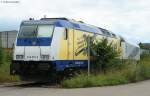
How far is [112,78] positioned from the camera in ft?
82.6

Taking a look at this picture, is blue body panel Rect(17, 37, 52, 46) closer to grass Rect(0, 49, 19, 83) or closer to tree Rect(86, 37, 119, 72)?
grass Rect(0, 49, 19, 83)

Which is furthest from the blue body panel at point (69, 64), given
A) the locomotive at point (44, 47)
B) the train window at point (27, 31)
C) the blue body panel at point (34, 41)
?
the train window at point (27, 31)

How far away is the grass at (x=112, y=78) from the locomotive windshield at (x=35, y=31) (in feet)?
9.49

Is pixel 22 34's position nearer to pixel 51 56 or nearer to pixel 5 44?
pixel 51 56

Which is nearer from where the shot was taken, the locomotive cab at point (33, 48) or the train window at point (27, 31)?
the locomotive cab at point (33, 48)

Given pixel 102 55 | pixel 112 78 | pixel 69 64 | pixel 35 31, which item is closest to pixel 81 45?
pixel 69 64

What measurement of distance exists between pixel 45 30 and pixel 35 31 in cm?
55

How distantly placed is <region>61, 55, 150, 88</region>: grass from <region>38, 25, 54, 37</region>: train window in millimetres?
2781

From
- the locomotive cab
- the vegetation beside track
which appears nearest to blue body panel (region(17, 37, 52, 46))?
the locomotive cab

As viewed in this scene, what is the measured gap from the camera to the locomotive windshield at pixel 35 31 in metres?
24.4

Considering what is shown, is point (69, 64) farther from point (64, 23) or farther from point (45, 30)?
point (45, 30)

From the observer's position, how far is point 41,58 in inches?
950

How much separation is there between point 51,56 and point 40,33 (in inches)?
62.2

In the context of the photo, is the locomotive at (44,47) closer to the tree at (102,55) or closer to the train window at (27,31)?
the train window at (27,31)
